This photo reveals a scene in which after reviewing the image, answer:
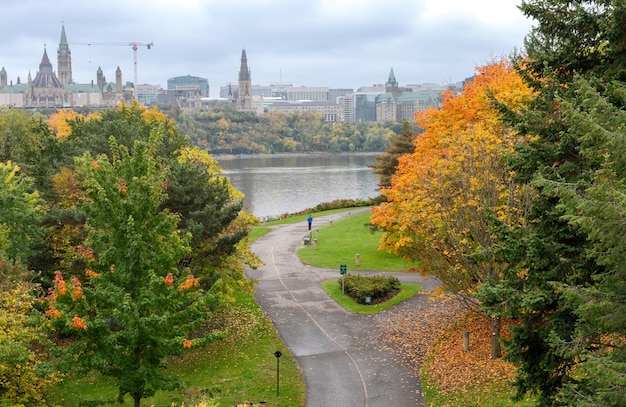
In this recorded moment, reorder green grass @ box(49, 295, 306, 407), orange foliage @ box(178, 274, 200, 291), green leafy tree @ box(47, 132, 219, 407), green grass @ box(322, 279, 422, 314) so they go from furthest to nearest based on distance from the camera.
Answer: green grass @ box(322, 279, 422, 314)
green grass @ box(49, 295, 306, 407)
orange foliage @ box(178, 274, 200, 291)
green leafy tree @ box(47, 132, 219, 407)

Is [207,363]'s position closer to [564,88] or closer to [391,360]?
[391,360]

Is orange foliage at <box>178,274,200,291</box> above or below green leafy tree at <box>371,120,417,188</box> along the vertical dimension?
below

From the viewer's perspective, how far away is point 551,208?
13398mm

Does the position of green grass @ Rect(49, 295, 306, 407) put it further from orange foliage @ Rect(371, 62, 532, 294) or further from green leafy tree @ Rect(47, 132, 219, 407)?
orange foliage @ Rect(371, 62, 532, 294)

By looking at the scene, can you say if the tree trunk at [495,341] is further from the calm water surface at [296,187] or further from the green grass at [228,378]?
the calm water surface at [296,187]

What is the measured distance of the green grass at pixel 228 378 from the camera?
61.2 ft

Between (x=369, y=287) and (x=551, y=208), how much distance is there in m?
15.4

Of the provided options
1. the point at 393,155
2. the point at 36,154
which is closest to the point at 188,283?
the point at 36,154

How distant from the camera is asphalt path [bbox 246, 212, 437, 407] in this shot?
18.9 metres

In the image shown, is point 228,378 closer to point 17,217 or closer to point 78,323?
point 78,323

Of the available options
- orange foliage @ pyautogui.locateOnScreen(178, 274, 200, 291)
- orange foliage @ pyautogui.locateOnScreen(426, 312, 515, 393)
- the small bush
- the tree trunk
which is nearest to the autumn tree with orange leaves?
the tree trunk

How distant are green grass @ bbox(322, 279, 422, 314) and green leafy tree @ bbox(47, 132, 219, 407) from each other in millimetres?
12883

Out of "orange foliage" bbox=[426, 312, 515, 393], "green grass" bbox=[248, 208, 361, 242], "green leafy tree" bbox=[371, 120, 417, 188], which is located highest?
"green leafy tree" bbox=[371, 120, 417, 188]

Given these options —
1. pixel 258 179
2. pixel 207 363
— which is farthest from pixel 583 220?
pixel 258 179
